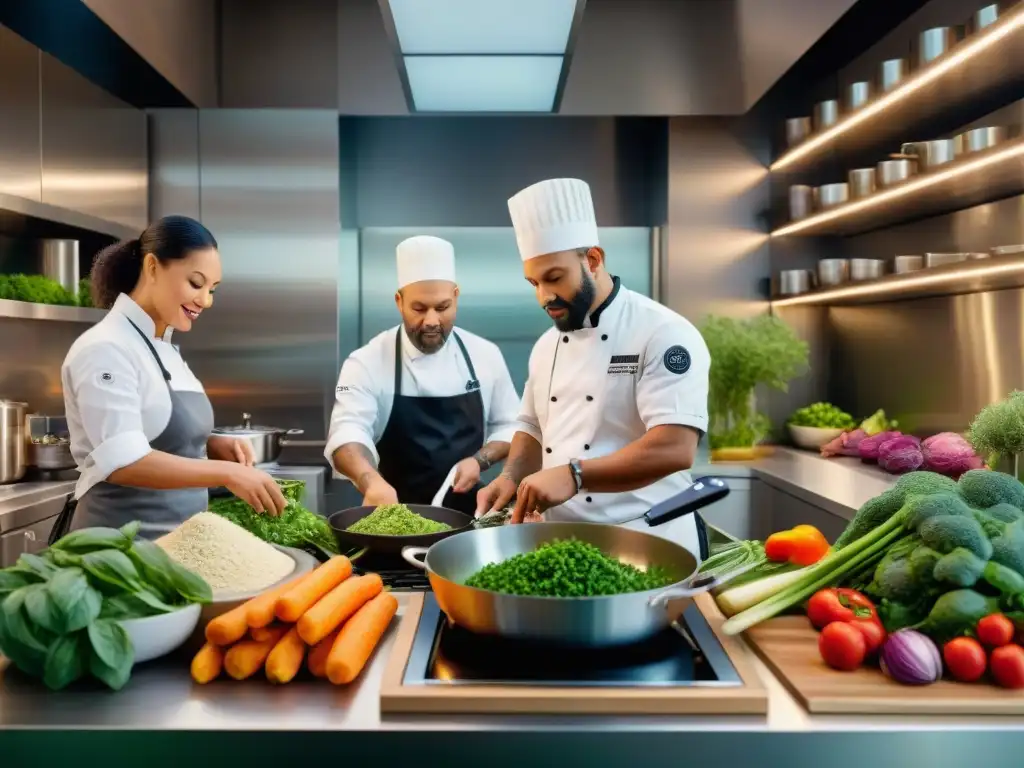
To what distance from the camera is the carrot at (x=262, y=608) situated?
112cm

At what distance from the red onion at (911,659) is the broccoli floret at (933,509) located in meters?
0.19

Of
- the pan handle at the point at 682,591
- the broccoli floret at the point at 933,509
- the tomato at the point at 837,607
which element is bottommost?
the tomato at the point at 837,607

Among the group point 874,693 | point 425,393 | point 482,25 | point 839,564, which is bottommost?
point 874,693

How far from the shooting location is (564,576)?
3.77 feet

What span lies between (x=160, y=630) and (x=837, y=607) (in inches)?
36.5

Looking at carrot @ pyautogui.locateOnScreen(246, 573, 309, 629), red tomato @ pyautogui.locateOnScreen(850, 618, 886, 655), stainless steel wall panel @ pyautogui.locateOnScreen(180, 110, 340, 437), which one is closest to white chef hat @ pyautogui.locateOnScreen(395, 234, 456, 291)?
stainless steel wall panel @ pyautogui.locateOnScreen(180, 110, 340, 437)

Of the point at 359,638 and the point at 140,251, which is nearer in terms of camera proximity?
the point at 359,638

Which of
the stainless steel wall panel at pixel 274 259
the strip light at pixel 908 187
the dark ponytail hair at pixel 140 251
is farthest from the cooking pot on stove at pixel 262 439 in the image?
the strip light at pixel 908 187

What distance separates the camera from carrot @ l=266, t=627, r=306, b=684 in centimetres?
109

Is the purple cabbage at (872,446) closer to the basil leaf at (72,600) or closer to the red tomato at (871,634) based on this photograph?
the red tomato at (871,634)

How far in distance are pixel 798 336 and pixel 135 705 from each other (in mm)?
3952

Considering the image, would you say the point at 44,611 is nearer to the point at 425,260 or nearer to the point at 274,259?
the point at 425,260

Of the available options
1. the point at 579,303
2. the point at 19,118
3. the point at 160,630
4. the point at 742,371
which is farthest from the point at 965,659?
the point at 19,118

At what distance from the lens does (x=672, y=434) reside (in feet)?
6.60
